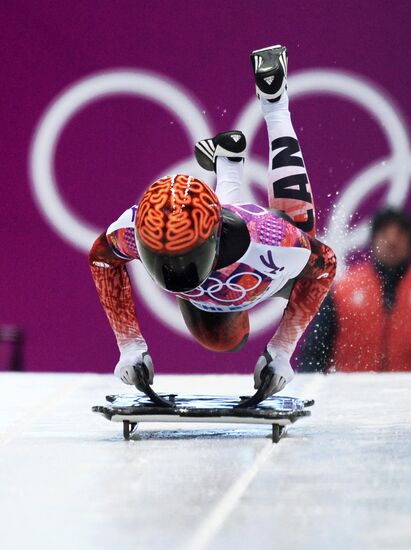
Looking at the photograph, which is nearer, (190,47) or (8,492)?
(8,492)

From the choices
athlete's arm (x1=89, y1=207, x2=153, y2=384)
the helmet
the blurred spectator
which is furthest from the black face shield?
the blurred spectator

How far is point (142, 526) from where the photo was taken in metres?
2.72

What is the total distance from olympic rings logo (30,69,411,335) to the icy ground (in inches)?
95.9

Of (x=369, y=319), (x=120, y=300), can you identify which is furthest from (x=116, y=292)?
(x=369, y=319)

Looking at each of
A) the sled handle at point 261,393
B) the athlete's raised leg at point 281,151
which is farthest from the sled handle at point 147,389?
the athlete's raised leg at point 281,151

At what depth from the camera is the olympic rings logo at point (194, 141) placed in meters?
7.74

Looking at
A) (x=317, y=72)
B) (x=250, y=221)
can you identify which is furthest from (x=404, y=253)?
(x=250, y=221)

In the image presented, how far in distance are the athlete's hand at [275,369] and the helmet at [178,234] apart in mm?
726

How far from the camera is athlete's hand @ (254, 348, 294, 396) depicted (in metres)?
4.32

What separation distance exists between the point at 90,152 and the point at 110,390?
264 centimetres

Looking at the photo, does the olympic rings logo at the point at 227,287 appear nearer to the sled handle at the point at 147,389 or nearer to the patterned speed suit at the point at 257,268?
the patterned speed suit at the point at 257,268

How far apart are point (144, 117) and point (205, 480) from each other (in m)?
4.91

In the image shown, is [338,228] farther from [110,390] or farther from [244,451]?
[244,451]

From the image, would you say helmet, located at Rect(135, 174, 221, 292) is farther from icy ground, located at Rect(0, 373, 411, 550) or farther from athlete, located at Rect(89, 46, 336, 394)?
icy ground, located at Rect(0, 373, 411, 550)
